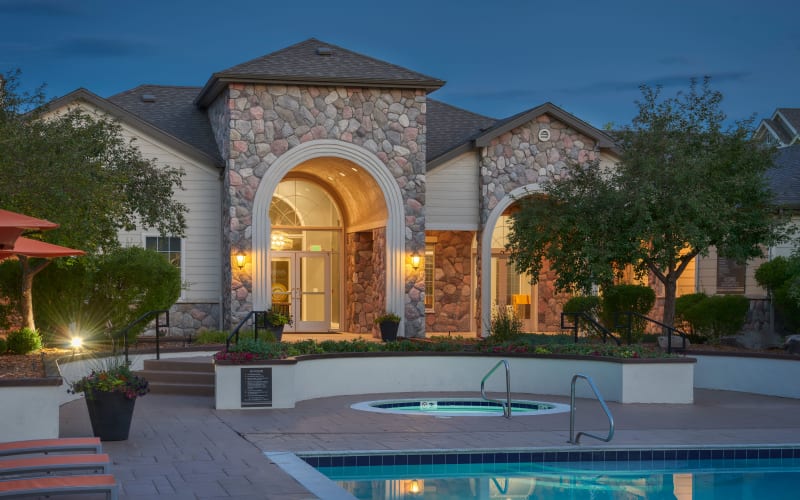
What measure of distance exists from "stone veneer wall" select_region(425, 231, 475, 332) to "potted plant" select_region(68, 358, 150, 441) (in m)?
18.7

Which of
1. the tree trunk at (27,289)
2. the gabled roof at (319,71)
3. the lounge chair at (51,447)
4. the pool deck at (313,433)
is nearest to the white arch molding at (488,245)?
the gabled roof at (319,71)

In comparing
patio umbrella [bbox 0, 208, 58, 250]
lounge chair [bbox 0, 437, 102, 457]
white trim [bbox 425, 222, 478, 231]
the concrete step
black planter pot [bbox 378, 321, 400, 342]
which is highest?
white trim [bbox 425, 222, 478, 231]

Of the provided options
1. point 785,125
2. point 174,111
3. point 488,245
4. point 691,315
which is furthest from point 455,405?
point 785,125

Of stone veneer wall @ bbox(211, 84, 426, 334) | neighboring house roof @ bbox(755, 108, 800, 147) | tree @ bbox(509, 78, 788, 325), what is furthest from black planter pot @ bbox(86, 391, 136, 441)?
neighboring house roof @ bbox(755, 108, 800, 147)

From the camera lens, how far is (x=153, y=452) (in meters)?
11.0

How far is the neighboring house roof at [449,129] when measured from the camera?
26.7 m

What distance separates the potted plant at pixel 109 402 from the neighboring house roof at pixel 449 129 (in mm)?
15778

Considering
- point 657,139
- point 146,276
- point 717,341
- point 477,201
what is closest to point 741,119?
point 657,139

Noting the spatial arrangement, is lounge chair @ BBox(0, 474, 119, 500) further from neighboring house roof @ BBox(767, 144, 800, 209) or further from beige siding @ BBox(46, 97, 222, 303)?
neighboring house roof @ BBox(767, 144, 800, 209)

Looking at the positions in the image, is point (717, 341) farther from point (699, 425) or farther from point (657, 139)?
point (699, 425)

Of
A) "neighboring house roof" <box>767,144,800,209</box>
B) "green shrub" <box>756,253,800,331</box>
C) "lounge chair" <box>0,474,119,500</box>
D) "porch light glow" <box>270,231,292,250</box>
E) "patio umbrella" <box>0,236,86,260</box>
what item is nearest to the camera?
"lounge chair" <box>0,474,119,500</box>

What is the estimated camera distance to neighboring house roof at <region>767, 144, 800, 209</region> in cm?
2778

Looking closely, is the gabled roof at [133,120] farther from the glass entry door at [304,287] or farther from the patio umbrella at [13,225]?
the patio umbrella at [13,225]

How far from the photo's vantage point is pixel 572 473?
1145 centimetres
